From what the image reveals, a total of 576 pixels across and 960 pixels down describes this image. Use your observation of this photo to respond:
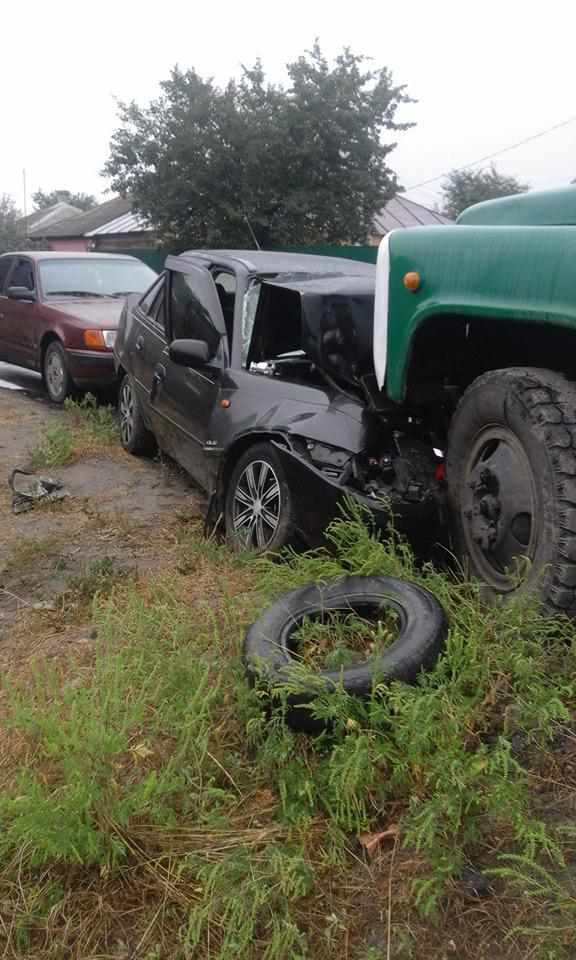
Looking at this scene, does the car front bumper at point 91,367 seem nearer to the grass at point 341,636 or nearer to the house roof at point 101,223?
the grass at point 341,636

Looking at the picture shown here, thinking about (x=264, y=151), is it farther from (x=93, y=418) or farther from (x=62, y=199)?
(x=62, y=199)

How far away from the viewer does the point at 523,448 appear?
10.4 feet

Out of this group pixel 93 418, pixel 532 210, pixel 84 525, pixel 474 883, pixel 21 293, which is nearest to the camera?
pixel 474 883

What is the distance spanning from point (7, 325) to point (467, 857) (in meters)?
9.78

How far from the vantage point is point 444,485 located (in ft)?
12.0

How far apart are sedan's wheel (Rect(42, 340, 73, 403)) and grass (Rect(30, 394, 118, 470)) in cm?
23

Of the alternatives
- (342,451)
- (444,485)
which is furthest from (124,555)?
(444,485)

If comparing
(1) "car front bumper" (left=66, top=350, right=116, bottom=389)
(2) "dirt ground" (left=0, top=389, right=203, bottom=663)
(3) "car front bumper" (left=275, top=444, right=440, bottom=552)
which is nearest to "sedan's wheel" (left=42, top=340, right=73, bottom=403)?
(1) "car front bumper" (left=66, top=350, right=116, bottom=389)

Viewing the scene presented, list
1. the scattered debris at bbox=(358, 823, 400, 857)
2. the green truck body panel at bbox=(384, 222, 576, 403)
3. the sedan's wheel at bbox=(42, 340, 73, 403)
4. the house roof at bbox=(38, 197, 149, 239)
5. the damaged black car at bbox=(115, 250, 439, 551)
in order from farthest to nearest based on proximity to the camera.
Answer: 1. the house roof at bbox=(38, 197, 149, 239)
2. the sedan's wheel at bbox=(42, 340, 73, 403)
3. the damaged black car at bbox=(115, 250, 439, 551)
4. the green truck body panel at bbox=(384, 222, 576, 403)
5. the scattered debris at bbox=(358, 823, 400, 857)

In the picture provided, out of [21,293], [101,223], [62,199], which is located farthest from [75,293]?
[62,199]

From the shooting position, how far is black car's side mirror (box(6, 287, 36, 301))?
1016 centimetres

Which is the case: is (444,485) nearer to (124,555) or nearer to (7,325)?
(124,555)

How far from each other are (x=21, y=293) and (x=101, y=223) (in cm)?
3707

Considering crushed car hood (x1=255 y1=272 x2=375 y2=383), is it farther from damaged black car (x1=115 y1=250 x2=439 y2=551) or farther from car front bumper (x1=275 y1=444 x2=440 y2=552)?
car front bumper (x1=275 y1=444 x2=440 y2=552)
